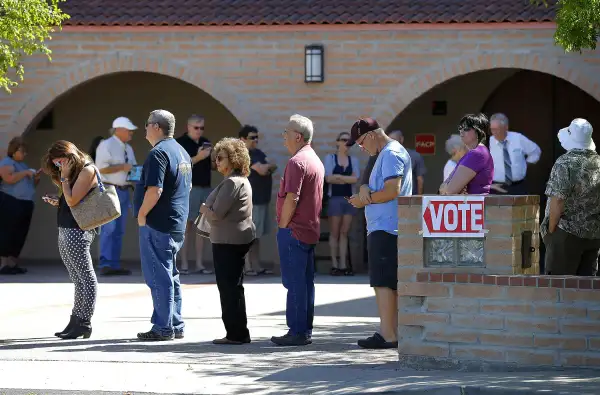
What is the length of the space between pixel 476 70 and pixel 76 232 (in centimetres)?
795

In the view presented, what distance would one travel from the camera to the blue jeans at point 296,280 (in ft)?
34.2

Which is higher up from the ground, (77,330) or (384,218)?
(384,218)

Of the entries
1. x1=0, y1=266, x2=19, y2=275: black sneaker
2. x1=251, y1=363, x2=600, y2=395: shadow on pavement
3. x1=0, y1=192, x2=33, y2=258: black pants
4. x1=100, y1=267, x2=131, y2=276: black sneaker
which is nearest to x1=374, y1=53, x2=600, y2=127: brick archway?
x1=100, y1=267, x2=131, y2=276: black sneaker

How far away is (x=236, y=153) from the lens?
10672 mm

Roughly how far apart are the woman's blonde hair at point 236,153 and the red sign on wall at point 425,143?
29.8ft

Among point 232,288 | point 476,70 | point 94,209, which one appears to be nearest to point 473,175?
point 232,288

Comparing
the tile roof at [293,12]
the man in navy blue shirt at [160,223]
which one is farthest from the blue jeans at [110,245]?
the man in navy blue shirt at [160,223]

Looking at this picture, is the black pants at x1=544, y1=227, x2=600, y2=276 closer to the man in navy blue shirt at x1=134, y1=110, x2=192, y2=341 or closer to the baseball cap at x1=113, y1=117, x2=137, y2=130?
the man in navy blue shirt at x1=134, y1=110, x2=192, y2=341

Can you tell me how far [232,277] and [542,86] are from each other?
397 inches

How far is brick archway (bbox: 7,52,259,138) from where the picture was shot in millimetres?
17828

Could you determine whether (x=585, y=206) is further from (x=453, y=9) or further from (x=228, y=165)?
(x=453, y=9)

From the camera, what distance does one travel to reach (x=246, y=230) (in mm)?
10625

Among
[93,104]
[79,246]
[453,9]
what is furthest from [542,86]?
[79,246]

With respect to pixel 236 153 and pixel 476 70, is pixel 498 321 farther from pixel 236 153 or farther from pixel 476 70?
pixel 476 70
